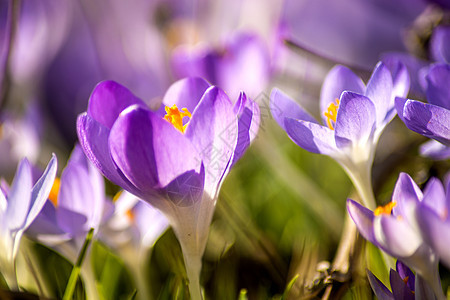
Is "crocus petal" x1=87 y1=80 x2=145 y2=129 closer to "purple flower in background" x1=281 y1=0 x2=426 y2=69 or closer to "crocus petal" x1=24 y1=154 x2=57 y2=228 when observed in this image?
"crocus petal" x1=24 y1=154 x2=57 y2=228

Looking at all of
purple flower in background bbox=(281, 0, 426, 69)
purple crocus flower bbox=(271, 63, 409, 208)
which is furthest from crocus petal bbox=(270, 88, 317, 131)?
purple flower in background bbox=(281, 0, 426, 69)

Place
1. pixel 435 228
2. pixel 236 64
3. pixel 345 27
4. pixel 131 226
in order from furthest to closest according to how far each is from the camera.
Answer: pixel 345 27, pixel 236 64, pixel 131 226, pixel 435 228

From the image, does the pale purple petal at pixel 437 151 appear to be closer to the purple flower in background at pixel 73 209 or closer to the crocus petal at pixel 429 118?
the crocus petal at pixel 429 118

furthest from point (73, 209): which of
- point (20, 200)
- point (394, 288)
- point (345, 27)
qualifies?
point (345, 27)

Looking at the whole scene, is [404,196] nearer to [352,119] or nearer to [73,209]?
[352,119]

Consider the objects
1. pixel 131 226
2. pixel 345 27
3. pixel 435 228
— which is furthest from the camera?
pixel 345 27

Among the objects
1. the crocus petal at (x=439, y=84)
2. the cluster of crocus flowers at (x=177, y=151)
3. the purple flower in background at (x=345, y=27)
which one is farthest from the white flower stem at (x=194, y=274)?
the purple flower in background at (x=345, y=27)
